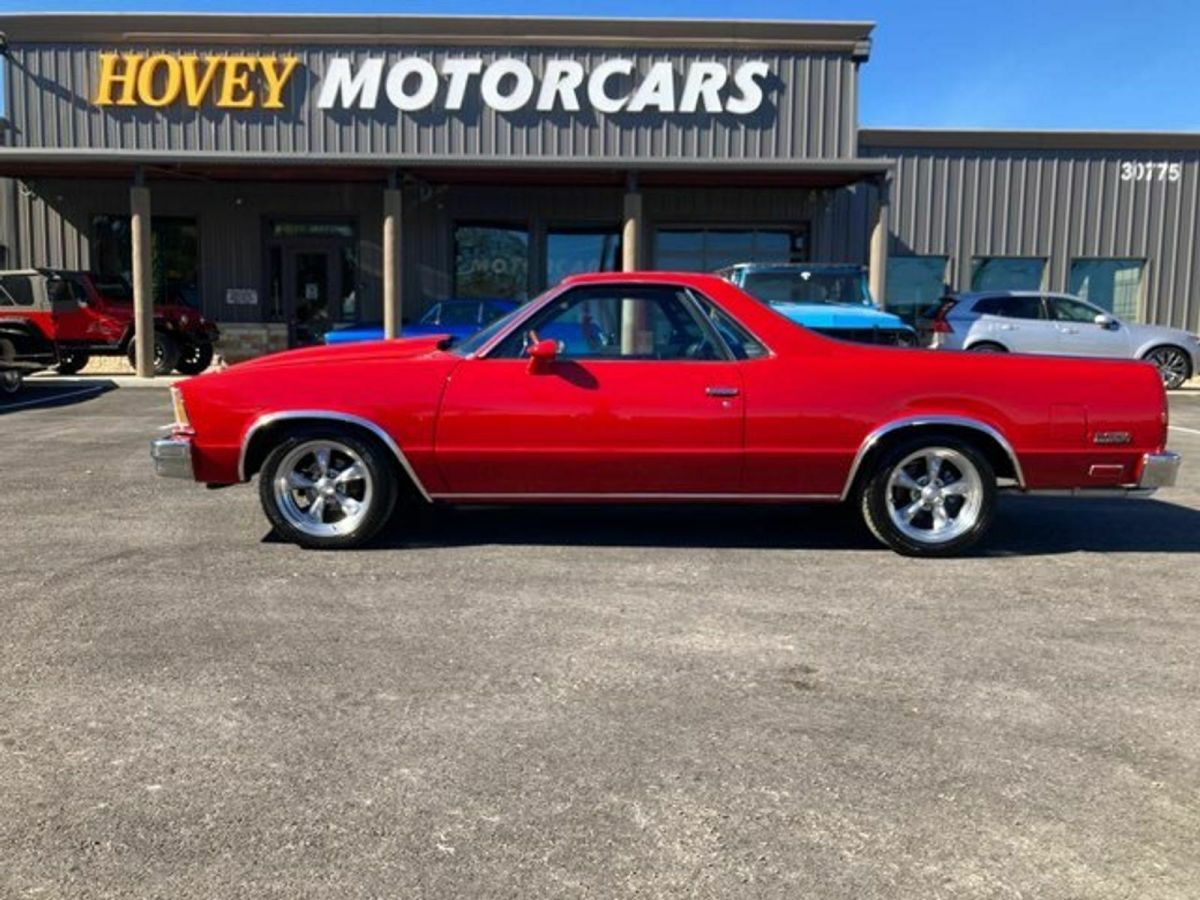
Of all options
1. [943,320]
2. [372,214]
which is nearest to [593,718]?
[943,320]

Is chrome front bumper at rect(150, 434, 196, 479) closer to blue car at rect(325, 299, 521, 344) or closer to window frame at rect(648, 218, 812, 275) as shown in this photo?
blue car at rect(325, 299, 521, 344)

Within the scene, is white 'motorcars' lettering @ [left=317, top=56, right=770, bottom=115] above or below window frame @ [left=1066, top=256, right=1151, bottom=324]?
above

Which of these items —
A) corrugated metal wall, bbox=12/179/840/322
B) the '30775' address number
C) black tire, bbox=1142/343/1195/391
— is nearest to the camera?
black tire, bbox=1142/343/1195/391

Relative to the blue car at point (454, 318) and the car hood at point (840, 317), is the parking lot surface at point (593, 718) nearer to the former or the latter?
the car hood at point (840, 317)

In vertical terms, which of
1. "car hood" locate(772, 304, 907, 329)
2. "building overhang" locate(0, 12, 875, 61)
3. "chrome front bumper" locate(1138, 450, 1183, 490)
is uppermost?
"building overhang" locate(0, 12, 875, 61)

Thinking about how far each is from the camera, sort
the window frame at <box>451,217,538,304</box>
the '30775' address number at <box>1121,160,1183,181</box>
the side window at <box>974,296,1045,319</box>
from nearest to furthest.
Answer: the side window at <box>974,296,1045,319</box> → the '30775' address number at <box>1121,160,1183,181</box> → the window frame at <box>451,217,538,304</box>

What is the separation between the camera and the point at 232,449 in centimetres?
595

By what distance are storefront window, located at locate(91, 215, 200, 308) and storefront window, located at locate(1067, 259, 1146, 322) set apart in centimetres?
1725

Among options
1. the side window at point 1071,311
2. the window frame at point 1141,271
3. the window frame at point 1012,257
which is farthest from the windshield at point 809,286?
the window frame at point 1141,271

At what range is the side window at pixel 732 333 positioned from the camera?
5.91 m

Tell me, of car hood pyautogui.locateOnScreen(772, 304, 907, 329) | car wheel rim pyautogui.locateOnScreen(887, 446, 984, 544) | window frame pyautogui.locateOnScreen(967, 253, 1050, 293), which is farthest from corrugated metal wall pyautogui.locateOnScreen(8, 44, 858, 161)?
car wheel rim pyautogui.locateOnScreen(887, 446, 984, 544)

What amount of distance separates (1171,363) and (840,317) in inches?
324

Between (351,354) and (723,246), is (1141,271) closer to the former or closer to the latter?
(723,246)

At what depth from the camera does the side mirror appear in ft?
18.8
